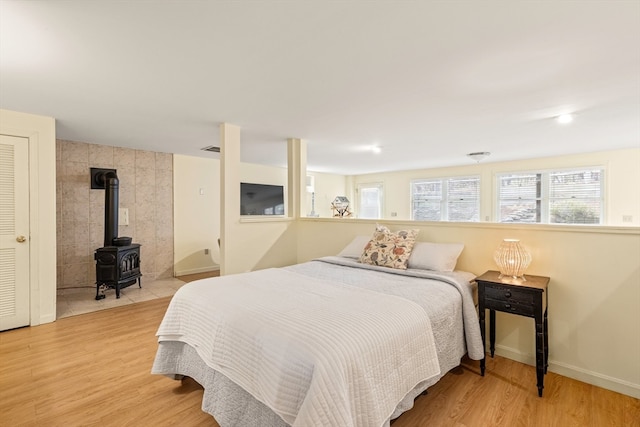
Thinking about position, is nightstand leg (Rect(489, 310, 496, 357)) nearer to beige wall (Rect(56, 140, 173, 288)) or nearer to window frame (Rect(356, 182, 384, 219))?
beige wall (Rect(56, 140, 173, 288))

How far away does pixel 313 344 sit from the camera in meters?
1.28

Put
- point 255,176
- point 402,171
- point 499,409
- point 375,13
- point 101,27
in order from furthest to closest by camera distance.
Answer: point 402,171 < point 255,176 < point 499,409 < point 101,27 < point 375,13

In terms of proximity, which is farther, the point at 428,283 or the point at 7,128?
the point at 7,128

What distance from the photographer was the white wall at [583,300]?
2027 millimetres

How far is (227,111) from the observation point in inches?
125

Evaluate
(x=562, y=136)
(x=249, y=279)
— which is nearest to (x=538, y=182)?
(x=562, y=136)

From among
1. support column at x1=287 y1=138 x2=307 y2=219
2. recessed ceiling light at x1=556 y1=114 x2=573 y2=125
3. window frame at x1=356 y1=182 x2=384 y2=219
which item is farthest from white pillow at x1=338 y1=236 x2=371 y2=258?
window frame at x1=356 y1=182 x2=384 y2=219

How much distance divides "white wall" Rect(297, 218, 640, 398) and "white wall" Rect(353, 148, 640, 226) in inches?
162

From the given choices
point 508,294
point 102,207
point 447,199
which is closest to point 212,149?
point 102,207

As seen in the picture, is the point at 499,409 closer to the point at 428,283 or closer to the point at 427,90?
the point at 428,283

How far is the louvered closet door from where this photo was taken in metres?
3.06

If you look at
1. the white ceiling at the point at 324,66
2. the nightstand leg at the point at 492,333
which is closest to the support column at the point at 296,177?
the white ceiling at the point at 324,66

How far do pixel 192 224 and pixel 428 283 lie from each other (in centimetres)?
481

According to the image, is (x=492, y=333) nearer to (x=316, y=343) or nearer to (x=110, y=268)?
(x=316, y=343)
